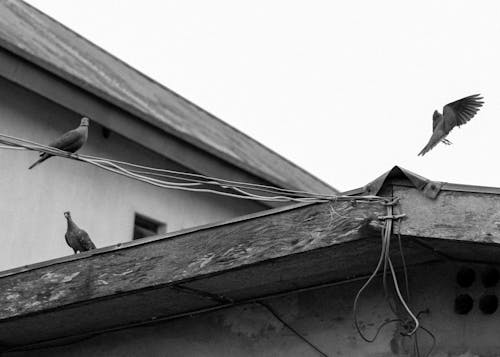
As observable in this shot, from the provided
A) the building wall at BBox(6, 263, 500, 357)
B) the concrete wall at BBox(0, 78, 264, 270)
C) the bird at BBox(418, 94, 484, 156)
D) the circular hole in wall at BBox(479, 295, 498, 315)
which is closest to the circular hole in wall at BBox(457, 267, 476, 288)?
the building wall at BBox(6, 263, 500, 357)

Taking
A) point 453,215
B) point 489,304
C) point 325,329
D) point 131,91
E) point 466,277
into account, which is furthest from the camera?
point 131,91

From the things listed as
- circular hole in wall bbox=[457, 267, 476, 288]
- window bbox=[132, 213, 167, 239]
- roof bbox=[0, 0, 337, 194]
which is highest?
roof bbox=[0, 0, 337, 194]

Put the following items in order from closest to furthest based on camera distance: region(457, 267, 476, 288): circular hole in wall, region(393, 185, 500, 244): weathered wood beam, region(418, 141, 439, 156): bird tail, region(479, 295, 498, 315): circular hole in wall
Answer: region(393, 185, 500, 244): weathered wood beam < region(479, 295, 498, 315): circular hole in wall < region(457, 267, 476, 288): circular hole in wall < region(418, 141, 439, 156): bird tail

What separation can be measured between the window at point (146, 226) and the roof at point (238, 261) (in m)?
8.03

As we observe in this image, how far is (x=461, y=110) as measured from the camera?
10320 mm

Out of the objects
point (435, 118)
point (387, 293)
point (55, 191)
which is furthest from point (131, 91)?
point (387, 293)

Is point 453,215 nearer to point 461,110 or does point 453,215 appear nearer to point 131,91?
point 461,110

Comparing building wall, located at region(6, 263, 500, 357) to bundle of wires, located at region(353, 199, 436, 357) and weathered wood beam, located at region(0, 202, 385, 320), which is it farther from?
weathered wood beam, located at region(0, 202, 385, 320)

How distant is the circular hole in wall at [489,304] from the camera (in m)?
6.59

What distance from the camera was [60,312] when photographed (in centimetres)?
771

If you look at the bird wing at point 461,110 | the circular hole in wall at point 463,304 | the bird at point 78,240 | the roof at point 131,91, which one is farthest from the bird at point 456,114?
the roof at point 131,91

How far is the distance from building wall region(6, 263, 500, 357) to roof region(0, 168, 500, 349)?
0.24 feet

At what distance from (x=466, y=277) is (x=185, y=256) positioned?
1.60 meters

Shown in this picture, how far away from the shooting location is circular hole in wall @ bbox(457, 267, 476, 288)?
6.73 metres
